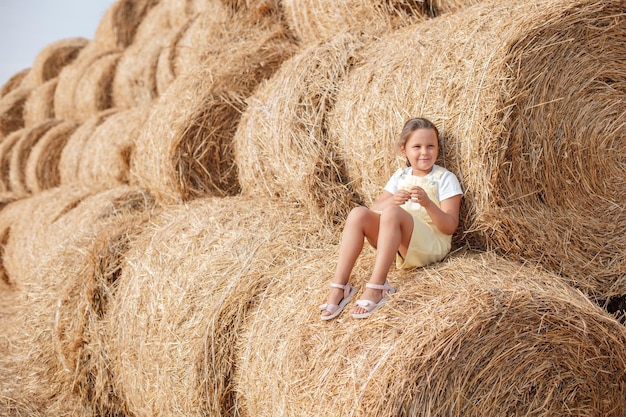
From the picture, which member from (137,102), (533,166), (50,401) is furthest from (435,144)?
(137,102)

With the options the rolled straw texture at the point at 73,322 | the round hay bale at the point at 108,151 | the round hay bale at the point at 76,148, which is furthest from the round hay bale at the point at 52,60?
the rolled straw texture at the point at 73,322

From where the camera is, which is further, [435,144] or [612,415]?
[435,144]

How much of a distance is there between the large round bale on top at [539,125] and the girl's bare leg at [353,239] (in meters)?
0.39

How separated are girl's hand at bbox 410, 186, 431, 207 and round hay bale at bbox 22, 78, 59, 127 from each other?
21.8 ft

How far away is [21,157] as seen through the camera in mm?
7055

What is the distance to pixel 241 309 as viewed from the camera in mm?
2830

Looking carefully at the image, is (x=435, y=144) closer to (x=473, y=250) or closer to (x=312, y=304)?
(x=473, y=250)

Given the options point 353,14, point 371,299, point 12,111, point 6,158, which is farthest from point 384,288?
point 12,111

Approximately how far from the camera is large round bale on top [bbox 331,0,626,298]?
2.54m

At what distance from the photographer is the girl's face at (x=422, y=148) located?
2625 mm

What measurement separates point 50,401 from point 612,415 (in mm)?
2738

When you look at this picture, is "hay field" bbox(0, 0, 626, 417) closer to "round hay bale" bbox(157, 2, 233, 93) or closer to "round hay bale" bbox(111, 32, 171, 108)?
"round hay bale" bbox(157, 2, 233, 93)

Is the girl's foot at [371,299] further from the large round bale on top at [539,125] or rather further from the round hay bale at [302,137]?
the round hay bale at [302,137]

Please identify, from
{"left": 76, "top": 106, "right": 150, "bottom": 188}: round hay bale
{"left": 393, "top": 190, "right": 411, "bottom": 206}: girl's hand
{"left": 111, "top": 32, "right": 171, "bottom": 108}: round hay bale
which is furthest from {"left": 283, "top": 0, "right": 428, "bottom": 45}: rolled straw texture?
{"left": 111, "top": 32, "right": 171, "bottom": 108}: round hay bale
